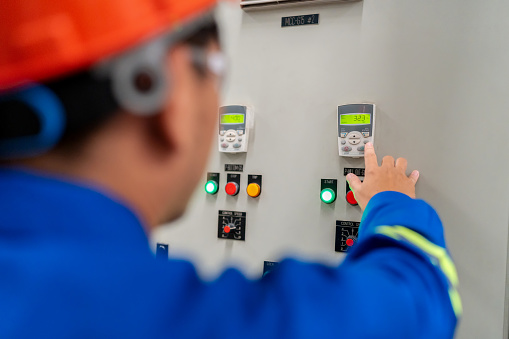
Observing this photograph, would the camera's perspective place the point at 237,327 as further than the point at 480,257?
No

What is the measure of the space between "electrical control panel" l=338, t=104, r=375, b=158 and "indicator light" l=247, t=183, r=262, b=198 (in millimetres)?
252

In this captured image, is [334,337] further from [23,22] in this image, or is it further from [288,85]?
[288,85]

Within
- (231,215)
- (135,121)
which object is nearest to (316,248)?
(231,215)

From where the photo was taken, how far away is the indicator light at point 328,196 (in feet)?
3.10

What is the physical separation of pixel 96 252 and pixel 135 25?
190 mm

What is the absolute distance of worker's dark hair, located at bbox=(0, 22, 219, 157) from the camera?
0.90 ft

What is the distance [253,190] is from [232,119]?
22 centimetres

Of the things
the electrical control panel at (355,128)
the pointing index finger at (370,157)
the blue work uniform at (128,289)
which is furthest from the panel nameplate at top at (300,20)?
the blue work uniform at (128,289)

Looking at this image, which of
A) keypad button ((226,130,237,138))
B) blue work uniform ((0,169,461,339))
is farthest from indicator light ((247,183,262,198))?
blue work uniform ((0,169,461,339))

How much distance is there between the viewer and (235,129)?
1037 millimetres

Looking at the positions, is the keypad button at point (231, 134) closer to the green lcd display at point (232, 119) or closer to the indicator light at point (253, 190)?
the green lcd display at point (232, 119)

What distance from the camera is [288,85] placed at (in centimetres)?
100

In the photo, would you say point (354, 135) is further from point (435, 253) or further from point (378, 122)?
point (435, 253)

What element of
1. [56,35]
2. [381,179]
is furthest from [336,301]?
[381,179]
